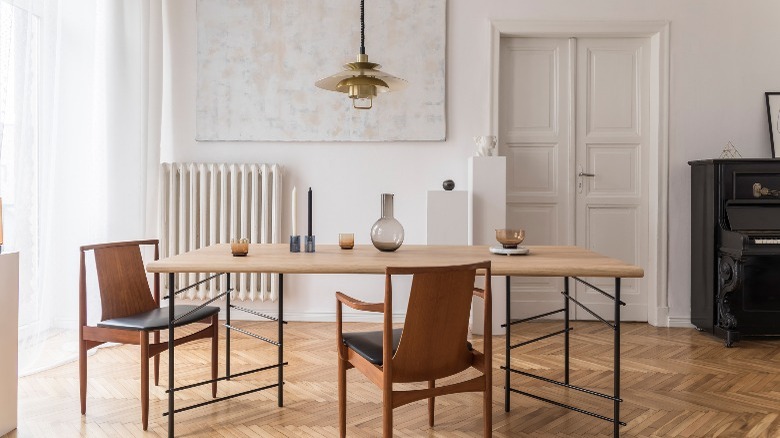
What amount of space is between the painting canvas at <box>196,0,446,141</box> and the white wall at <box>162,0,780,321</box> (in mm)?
96

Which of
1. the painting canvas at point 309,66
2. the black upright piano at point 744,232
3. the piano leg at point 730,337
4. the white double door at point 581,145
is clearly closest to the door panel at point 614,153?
the white double door at point 581,145

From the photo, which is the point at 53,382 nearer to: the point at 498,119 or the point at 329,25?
the point at 329,25

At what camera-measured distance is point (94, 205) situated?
14.0ft

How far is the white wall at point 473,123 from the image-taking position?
4906 millimetres

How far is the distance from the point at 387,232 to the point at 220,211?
2.33 metres

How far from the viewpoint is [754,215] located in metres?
4.43

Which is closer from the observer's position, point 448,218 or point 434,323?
point 434,323

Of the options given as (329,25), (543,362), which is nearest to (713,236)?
(543,362)

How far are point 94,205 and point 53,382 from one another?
50.5 inches

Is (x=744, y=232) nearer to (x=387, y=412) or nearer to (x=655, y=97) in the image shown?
(x=655, y=97)

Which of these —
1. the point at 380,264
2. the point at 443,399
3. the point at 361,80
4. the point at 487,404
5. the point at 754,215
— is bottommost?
the point at 443,399

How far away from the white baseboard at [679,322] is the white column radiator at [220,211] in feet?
10.3

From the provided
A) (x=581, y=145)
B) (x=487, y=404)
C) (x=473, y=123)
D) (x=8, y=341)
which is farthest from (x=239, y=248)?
(x=581, y=145)

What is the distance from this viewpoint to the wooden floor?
2826 millimetres
